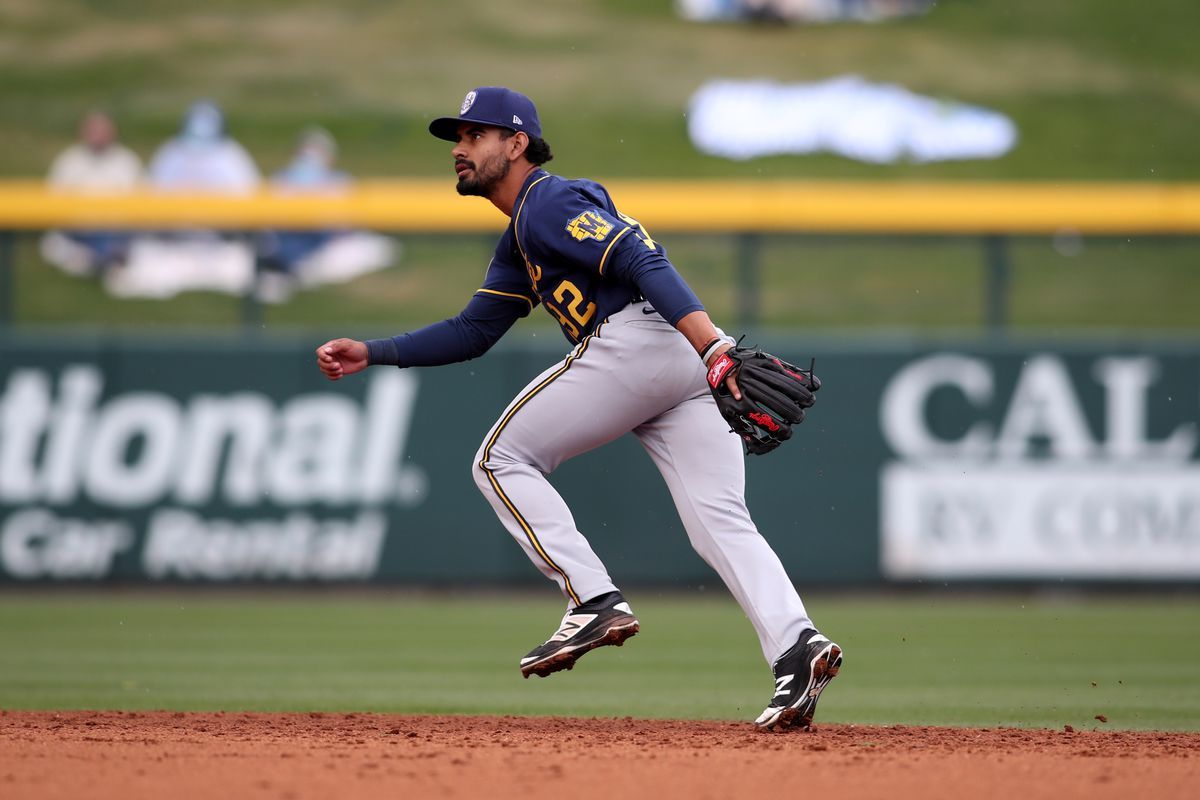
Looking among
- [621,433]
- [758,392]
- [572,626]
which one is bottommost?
[572,626]

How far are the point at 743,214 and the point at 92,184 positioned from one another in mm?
6118

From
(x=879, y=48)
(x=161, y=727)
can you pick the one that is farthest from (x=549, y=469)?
(x=879, y=48)

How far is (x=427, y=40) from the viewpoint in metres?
23.3

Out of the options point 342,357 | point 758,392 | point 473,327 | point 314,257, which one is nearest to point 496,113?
point 473,327

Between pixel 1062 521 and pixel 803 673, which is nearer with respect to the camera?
pixel 803 673

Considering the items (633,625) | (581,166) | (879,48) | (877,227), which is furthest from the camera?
(879,48)

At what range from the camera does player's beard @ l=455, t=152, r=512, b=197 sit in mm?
5102

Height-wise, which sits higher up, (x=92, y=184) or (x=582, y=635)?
(x=92, y=184)

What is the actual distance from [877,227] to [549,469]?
743 cm

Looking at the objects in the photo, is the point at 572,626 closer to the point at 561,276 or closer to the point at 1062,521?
the point at 561,276

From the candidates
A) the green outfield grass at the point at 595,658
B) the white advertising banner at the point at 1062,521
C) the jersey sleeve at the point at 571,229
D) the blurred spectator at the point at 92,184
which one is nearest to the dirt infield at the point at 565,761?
the green outfield grass at the point at 595,658

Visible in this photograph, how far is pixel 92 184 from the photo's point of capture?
574 inches

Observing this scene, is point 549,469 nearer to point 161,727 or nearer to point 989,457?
point 161,727

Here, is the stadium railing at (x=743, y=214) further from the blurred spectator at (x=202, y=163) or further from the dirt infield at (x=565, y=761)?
the dirt infield at (x=565, y=761)
